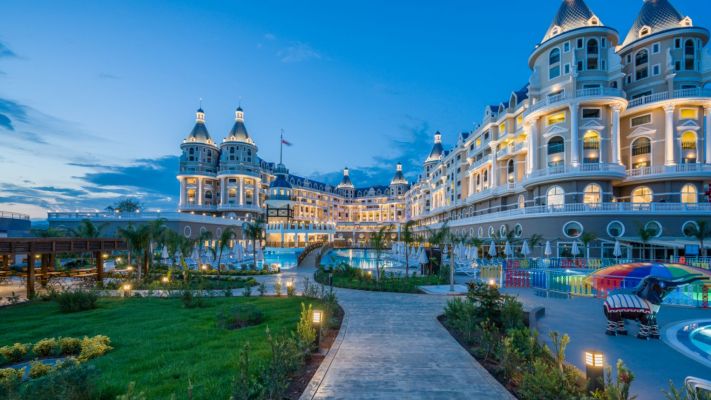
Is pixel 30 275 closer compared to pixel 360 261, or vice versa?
pixel 30 275

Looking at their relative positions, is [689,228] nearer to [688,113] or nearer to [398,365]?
[688,113]

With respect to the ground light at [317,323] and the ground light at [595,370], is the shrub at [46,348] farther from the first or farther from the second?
the ground light at [595,370]

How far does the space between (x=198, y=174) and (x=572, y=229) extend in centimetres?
7042

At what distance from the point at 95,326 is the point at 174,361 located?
5.69 m

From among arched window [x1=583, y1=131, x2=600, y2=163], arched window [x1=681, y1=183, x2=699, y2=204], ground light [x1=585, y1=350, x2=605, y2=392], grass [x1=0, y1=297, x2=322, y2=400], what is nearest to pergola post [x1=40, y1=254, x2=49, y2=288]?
grass [x1=0, y1=297, x2=322, y2=400]

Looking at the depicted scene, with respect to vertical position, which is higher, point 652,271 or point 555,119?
point 555,119

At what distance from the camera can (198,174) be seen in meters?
72.4

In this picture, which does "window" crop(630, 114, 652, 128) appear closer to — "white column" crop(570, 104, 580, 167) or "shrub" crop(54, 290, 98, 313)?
"white column" crop(570, 104, 580, 167)

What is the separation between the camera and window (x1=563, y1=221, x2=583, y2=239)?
29797mm

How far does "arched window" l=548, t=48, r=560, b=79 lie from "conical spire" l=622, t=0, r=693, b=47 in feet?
30.7

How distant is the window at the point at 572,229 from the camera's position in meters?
29.8

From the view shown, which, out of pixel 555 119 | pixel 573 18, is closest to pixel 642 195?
pixel 555 119

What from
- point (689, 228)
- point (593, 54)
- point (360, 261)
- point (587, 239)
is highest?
point (593, 54)

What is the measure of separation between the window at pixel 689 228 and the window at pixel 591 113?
40.8 ft
